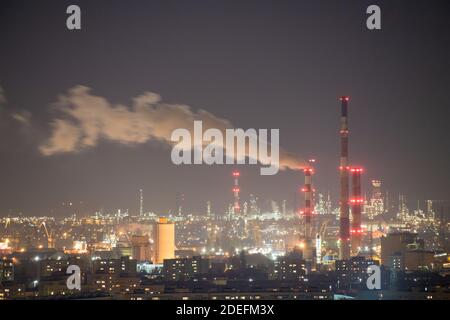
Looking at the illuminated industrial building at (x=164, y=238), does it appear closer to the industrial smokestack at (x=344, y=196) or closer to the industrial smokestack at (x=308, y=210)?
the industrial smokestack at (x=308, y=210)

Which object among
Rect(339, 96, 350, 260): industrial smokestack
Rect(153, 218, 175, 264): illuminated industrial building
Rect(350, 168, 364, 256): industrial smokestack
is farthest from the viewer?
Rect(153, 218, 175, 264): illuminated industrial building

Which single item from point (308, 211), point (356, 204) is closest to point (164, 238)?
point (308, 211)

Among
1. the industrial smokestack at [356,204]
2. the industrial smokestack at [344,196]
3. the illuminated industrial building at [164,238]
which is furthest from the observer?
the illuminated industrial building at [164,238]

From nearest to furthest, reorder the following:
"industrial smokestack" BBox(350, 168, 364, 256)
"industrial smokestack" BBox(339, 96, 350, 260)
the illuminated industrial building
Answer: "industrial smokestack" BBox(339, 96, 350, 260) < "industrial smokestack" BBox(350, 168, 364, 256) < the illuminated industrial building

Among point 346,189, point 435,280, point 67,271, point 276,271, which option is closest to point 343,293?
point 435,280

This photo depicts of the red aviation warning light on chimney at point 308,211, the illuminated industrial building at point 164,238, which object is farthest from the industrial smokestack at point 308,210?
the illuminated industrial building at point 164,238

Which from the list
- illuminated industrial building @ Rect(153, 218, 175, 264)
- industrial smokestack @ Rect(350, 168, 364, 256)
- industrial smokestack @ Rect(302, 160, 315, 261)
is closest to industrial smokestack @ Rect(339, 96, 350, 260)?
industrial smokestack @ Rect(350, 168, 364, 256)

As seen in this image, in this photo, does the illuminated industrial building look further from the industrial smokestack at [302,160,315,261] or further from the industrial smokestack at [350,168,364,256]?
the industrial smokestack at [350,168,364,256]

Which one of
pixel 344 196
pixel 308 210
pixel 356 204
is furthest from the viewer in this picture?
pixel 308 210

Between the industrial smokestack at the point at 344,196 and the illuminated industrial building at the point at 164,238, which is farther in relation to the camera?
the illuminated industrial building at the point at 164,238

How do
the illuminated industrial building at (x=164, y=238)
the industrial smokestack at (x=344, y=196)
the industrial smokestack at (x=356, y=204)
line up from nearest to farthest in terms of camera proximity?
the industrial smokestack at (x=344, y=196) < the industrial smokestack at (x=356, y=204) < the illuminated industrial building at (x=164, y=238)

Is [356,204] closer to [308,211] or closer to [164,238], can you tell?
[308,211]

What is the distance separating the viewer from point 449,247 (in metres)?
24.3
